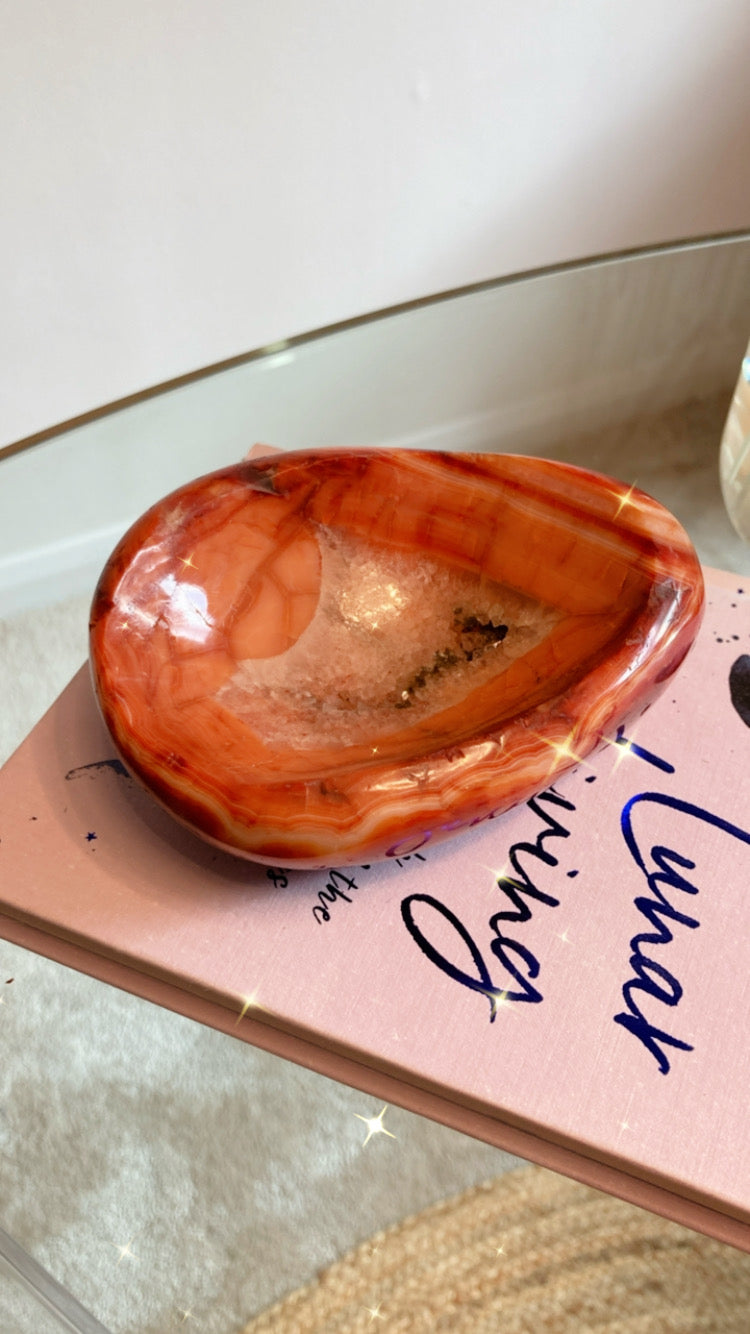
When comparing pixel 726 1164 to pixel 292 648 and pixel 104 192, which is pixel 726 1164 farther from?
pixel 104 192

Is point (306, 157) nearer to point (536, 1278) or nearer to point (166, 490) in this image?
point (166, 490)

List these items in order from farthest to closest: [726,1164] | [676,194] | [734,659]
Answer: [676,194] → [734,659] → [726,1164]

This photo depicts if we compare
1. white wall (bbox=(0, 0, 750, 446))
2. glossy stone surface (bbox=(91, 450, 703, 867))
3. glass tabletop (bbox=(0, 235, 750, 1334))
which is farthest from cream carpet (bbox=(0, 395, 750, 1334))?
white wall (bbox=(0, 0, 750, 446))

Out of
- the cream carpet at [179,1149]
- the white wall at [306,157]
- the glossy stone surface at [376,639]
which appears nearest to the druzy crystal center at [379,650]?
the glossy stone surface at [376,639]

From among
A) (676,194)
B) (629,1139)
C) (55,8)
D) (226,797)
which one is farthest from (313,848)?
(676,194)

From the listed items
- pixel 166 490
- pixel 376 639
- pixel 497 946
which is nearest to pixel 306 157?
pixel 166 490

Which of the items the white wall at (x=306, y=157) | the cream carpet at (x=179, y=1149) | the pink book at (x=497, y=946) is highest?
the white wall at (x=306, y=157)

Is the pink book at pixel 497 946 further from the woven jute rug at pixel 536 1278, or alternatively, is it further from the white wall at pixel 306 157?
the white wall at pixel 306 157

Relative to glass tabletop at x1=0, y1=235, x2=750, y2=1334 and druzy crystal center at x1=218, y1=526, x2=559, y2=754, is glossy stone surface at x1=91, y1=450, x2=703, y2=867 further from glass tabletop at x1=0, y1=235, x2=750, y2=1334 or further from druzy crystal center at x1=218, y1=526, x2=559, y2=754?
glass tabletop at x1=0, y1=235, x2=750, y2=1334
